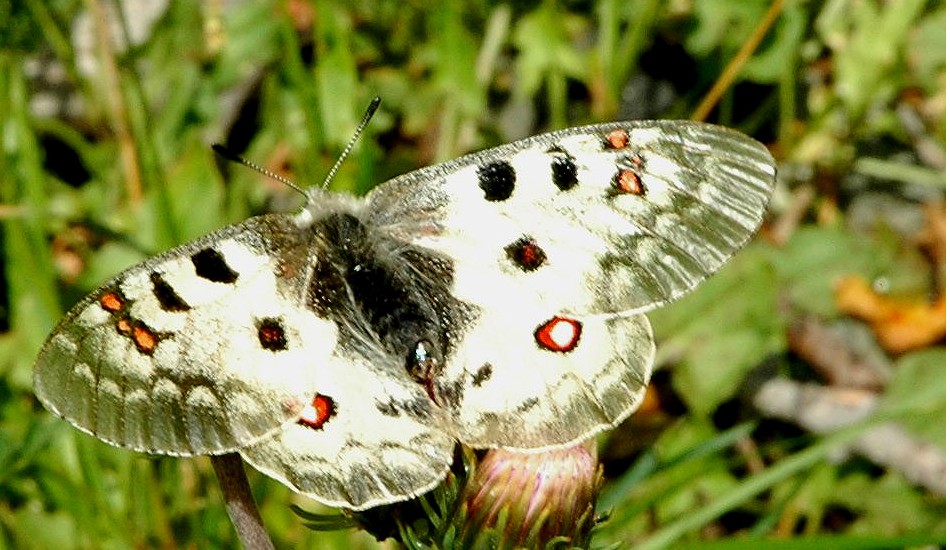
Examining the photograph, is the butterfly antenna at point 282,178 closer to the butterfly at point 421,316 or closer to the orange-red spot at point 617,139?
the butterfly at point 421,316

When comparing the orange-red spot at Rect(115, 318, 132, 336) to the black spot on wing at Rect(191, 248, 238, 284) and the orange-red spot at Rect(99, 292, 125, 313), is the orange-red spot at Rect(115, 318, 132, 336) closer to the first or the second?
the orange-red spot at Rect(99, 292, 125, 313)

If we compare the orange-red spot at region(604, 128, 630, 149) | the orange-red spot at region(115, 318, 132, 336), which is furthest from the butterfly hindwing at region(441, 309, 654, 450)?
the orange-red spot at region(115, 318, 132, 336)

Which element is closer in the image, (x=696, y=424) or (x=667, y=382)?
(x=696, y=424)

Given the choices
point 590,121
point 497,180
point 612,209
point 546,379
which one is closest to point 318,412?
point 546,379

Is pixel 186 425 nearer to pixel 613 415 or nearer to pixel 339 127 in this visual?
pixel 613 415

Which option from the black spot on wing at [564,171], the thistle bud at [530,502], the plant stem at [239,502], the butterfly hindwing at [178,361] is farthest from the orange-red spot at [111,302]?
the black spot on wing at [564,171]

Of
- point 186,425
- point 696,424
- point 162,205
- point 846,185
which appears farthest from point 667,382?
point 186,425

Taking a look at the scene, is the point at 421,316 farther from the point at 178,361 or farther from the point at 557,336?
the point at 178,361
